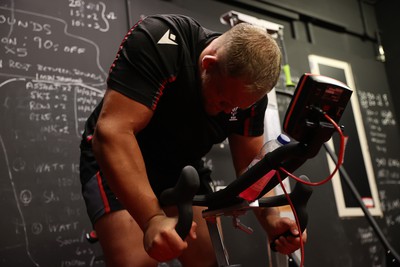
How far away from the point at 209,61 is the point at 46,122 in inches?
48.1

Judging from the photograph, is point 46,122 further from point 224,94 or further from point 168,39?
point 224,94

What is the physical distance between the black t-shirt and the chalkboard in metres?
0.68

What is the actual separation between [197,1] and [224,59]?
200cm

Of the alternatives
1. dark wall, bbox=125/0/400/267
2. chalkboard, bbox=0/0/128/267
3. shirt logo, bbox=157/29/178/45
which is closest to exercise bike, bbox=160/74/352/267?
shirt logo, bbox=157/29/178/45

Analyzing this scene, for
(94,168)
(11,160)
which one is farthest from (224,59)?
(11,160)

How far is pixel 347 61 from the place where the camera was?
391 centimetres

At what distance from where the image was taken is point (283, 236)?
4.46ft

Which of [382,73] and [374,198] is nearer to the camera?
[374,198]

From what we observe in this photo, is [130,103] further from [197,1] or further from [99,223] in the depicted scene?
[197,1]

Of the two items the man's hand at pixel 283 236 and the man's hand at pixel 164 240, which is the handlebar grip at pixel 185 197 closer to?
the man's hand at pixel 164 240

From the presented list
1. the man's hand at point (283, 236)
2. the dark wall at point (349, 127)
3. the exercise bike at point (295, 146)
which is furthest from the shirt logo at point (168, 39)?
the dark wall at point (349, 127)

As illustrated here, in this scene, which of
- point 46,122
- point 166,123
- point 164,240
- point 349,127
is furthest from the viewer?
point 349,127

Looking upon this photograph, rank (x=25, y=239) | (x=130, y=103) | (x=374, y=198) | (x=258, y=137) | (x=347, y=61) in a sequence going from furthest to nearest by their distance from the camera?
(x=347, y=61), (x=374, y=198), (x=25, y=239), (x=258, y=137), (x=130, y=103)

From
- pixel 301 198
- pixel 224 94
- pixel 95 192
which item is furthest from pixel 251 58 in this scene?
pixel 95 192
